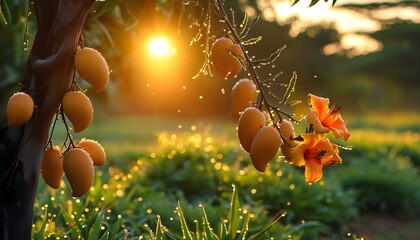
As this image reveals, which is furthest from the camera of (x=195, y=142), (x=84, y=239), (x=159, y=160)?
(x=195, y=142)

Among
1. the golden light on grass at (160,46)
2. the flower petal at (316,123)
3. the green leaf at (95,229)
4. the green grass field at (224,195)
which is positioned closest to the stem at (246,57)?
the flower petal at (316,123)

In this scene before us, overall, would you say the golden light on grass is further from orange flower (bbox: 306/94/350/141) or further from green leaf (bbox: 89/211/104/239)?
orange flower (bbox: 306/94/350/141)

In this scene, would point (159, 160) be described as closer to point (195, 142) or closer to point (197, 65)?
point (195, 142)

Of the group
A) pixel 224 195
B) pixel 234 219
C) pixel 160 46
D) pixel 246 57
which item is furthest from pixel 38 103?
pixel 224 195

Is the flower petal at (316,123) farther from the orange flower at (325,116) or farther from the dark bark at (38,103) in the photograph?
the dark bark at (38,103)

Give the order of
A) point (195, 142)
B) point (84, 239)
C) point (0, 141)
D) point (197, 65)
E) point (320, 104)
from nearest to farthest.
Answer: point (320, 104), point (0, 141), point (197, 65), point (84, 239), point (195, 142)

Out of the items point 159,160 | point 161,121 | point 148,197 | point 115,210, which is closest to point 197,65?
point 115,210
